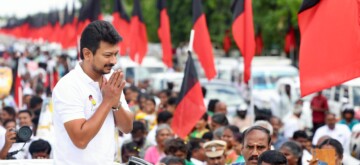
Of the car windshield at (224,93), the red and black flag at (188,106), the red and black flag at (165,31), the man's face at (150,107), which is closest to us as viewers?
the red and black flag at (188,106)

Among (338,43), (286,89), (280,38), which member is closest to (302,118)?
(286,89)

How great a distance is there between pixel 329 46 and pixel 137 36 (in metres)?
12.6

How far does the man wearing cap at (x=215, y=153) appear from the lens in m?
9.31

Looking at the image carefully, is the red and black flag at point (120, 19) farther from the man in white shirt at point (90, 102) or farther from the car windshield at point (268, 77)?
the man in white shirt at point (90, 102)

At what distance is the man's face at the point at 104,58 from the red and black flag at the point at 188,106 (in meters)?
6.59

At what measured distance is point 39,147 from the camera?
9172mm

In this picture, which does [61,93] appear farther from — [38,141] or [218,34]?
[218,34]

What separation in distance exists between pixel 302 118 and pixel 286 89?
2.41 m

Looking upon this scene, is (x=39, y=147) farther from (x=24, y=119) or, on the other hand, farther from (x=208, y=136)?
(x=208, y=136)

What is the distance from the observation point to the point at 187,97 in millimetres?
11930

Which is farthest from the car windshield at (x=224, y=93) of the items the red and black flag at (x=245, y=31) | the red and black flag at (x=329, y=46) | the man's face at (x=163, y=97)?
the red and black flag at (x=329, y=46)

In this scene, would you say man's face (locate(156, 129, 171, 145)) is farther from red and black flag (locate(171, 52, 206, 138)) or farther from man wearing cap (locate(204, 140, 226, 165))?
man wearing cap (locate(204, 140, 226, 165))

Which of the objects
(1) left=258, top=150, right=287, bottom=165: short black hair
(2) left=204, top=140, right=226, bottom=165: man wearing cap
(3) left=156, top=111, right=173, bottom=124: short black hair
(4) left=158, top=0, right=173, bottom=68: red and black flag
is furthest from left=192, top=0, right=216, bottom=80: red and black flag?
(1) left=258, top=150, right=287, bottom=165: short black hair

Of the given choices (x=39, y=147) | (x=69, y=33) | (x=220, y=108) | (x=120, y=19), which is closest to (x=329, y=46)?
(x=39, y=147)
